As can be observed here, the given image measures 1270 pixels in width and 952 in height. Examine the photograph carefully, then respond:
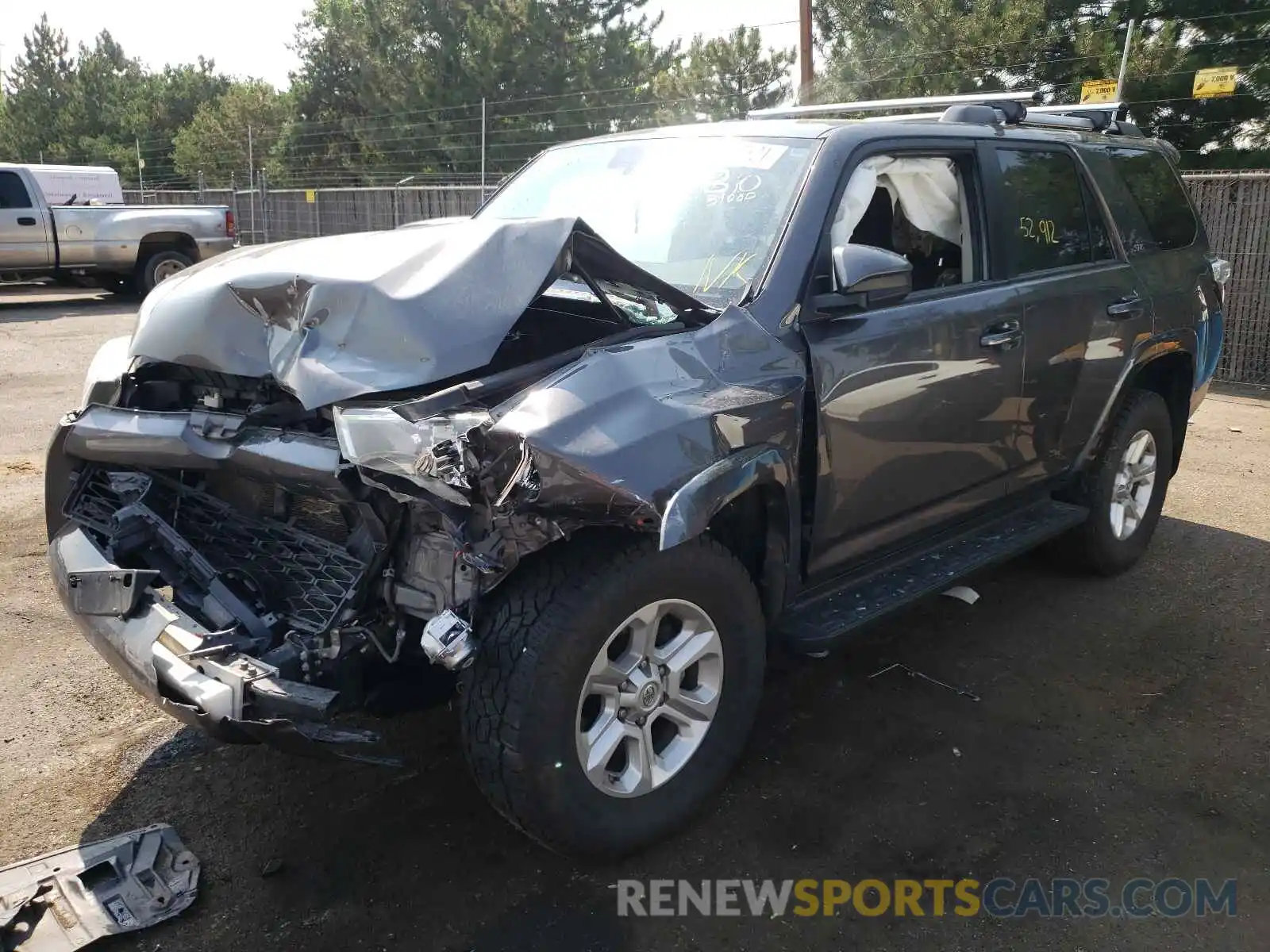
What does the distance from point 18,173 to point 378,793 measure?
1455cm

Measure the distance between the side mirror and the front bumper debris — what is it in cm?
186

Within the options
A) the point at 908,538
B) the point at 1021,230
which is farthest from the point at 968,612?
the point at 1021,230

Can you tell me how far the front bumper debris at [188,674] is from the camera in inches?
92.8

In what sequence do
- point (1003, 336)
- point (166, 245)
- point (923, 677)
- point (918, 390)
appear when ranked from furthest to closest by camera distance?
point (166, 245) < point (923, 677) < point (1003, 336) < point (918, 390)

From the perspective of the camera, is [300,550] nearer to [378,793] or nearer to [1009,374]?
[378,793]

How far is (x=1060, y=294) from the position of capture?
4.18 meters

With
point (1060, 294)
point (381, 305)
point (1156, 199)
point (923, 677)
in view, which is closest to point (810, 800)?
point (923, 677)

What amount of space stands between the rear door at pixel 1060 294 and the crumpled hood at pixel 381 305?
5.73 ft

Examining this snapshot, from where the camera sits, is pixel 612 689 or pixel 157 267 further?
pixel 157 267

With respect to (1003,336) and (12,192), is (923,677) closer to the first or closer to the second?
(1003,336)

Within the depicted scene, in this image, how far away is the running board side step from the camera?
3.24 meters

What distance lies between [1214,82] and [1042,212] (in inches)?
338

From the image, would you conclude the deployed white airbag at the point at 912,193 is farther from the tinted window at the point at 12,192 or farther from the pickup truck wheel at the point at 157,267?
the tinted window at the point at 12,192

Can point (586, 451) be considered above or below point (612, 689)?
above
